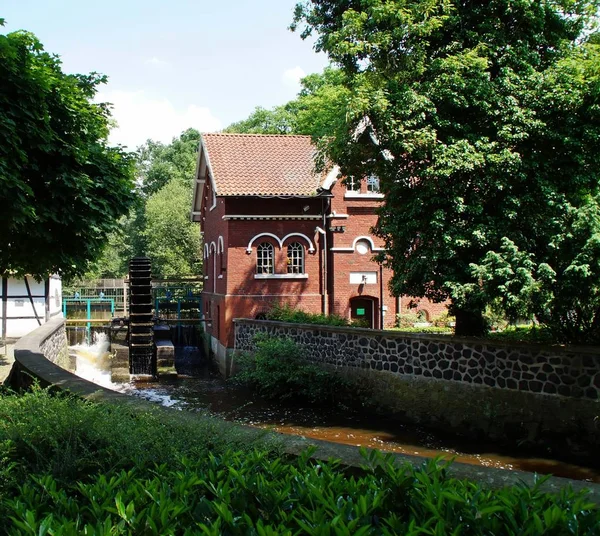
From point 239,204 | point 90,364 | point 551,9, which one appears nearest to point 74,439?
point 551,9

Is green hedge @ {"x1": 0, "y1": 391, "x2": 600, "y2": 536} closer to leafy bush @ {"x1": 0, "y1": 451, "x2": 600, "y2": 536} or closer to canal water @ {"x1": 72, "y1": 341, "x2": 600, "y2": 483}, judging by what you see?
leafy bush @ {"x1": 0, "y1": 451, "x2": 600, "y2": 536}

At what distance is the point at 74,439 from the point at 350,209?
1884 cm

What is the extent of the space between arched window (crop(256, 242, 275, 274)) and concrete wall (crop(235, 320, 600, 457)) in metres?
6.13

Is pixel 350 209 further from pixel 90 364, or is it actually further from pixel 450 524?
pixel 450 524

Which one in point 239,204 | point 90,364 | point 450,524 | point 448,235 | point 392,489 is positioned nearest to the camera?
point 450,524

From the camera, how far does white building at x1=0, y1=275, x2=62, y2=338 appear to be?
22375mm

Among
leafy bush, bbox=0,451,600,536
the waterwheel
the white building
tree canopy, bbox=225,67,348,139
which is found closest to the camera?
leafy bush, bbox=0,451,600,536

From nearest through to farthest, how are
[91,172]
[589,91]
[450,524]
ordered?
[450,524], [91,172], [589,91]

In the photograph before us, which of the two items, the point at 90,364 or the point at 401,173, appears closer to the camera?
the point at 401,173

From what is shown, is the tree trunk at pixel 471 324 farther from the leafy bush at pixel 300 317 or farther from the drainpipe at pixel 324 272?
the drainpipe at pixel 324 272

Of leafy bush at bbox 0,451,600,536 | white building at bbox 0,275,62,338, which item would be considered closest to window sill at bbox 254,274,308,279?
white building at bbox 0,275,62,338

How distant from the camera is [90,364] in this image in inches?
1010

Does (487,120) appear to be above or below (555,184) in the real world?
above

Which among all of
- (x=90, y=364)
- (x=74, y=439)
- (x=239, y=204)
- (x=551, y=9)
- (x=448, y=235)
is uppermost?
(x=551, y=9)
